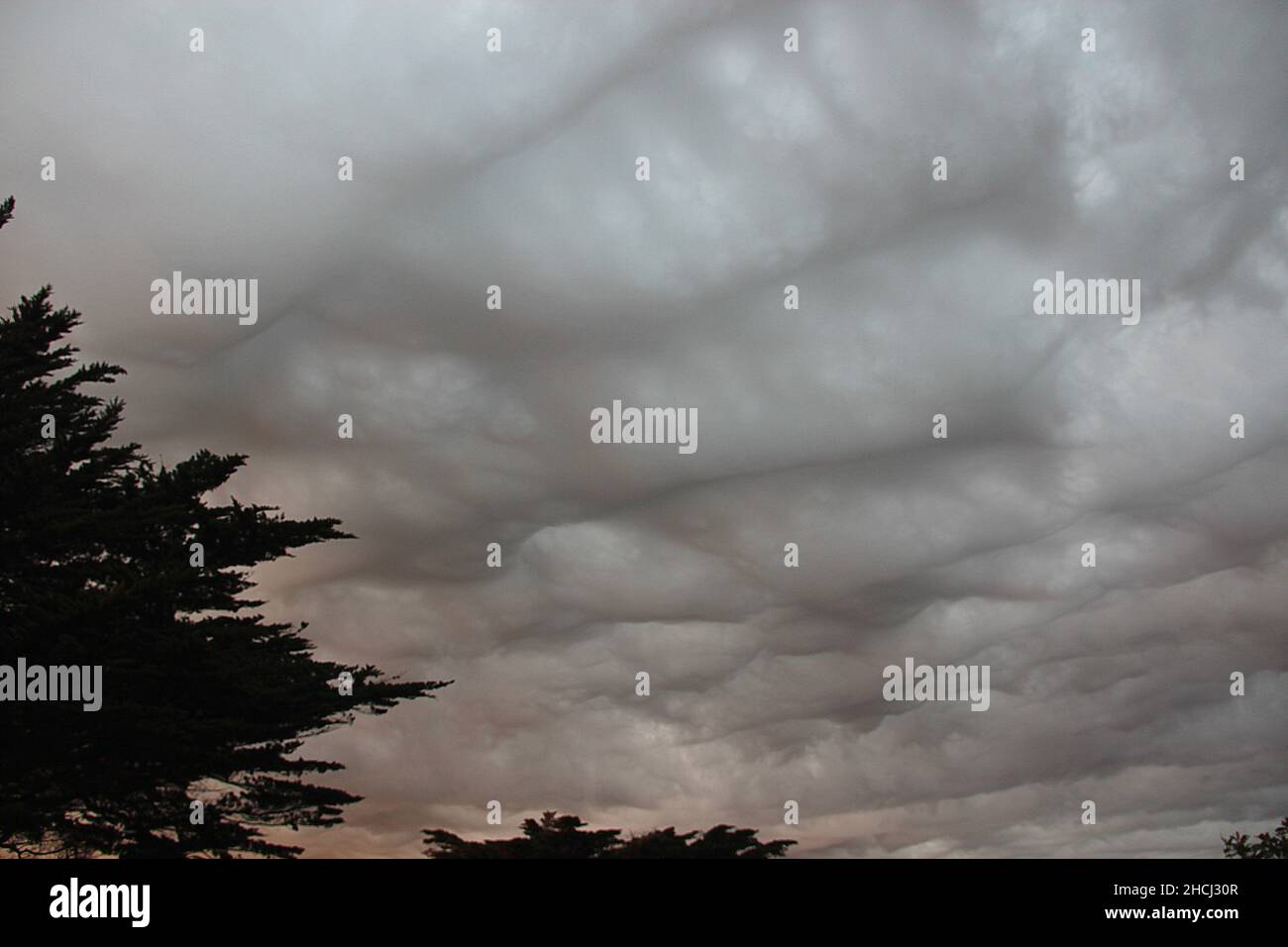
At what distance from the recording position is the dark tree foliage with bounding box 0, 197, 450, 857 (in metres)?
28.8

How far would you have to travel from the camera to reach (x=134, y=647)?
3012 cm

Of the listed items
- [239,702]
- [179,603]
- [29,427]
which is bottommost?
[239,702]

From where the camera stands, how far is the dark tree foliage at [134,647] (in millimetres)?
28797
